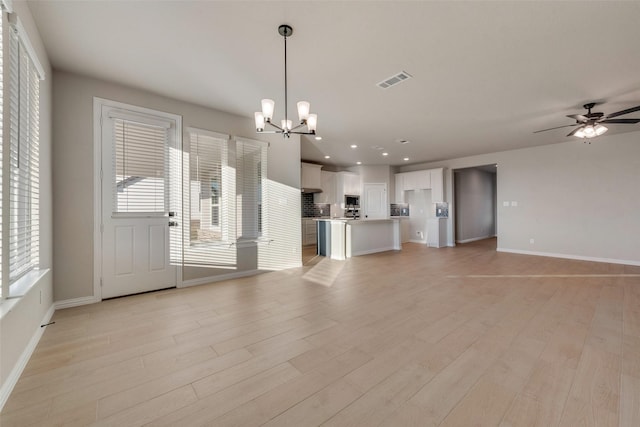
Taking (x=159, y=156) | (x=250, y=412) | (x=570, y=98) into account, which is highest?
(x=570, y=98)

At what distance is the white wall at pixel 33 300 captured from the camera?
5.55ft

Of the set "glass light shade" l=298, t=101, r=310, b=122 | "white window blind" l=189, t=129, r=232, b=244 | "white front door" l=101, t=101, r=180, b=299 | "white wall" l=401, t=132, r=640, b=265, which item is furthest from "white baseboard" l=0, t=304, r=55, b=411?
"white wall" l=401, t=132, r=640, b=265

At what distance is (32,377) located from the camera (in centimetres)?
182

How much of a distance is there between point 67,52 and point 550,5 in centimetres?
455

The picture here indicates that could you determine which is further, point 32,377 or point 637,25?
point 637,25

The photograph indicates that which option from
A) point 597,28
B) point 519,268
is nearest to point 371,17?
point 597,28

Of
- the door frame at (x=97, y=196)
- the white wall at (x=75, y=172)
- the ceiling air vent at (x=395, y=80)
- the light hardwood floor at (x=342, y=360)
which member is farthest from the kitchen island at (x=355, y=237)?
the door frame at (x=97, y=196)

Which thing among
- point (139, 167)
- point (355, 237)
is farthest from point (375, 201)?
point (139, 167)

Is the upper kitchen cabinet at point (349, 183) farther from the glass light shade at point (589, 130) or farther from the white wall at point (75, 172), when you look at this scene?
the white wall at point (75, 172)

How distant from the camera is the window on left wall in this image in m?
1.77

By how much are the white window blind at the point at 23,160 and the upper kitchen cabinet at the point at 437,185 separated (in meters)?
8.69

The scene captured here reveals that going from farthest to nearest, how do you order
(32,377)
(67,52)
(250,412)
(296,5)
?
(67,52)
(296,5)
(32,377)
(250,412)

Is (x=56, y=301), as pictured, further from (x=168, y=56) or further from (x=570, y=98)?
(x=570, y=98)

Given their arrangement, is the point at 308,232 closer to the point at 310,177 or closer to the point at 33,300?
the point at 310,177
